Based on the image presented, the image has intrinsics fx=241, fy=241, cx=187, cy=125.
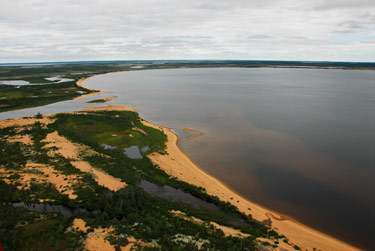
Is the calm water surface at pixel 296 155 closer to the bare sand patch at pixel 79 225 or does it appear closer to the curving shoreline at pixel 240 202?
the curving shoreline at pixel 240 202

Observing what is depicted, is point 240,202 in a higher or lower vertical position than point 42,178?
lower

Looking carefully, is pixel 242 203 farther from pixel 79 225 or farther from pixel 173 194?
pixel 79 225

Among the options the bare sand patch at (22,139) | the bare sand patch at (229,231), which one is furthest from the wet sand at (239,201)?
the bare sand patch at (22,139)

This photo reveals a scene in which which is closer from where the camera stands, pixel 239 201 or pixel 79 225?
pixel 79 225

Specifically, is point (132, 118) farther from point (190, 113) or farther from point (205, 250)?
point (205, 250)

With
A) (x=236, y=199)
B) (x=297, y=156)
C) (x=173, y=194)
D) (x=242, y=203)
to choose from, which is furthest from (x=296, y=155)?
(x=173, y=194)

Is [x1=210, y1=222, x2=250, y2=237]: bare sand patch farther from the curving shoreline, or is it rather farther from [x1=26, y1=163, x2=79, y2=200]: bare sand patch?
[x1=26, y1=163, x2=79, y2=200]: bare sand patch

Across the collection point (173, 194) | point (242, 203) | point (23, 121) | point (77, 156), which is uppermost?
point (23, 121)
